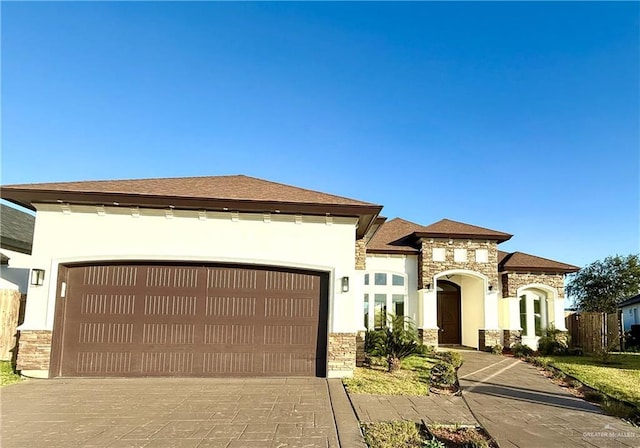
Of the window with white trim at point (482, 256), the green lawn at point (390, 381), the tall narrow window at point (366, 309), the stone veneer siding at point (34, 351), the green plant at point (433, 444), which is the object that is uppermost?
the window with white trim at point (482, 256)

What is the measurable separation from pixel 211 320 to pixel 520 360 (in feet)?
32.4

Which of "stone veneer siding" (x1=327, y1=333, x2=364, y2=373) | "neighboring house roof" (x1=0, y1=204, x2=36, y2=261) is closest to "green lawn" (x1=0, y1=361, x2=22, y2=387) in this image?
"neighboring house roof" (x1=0, y1=204, x2=36, y2=261)

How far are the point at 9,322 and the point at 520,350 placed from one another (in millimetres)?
15080

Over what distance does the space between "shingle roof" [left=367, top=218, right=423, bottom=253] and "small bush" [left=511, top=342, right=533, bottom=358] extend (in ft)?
15.7

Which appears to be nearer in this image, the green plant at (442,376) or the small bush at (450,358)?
the green plant at (442,376)

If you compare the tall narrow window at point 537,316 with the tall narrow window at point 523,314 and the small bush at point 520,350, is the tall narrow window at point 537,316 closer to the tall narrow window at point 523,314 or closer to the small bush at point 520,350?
the tall narrow window at point 523,314

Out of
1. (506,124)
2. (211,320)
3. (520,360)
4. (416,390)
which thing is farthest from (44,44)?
(520,360)

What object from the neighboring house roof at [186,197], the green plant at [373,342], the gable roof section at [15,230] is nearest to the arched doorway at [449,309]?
the green plant at [373,342]

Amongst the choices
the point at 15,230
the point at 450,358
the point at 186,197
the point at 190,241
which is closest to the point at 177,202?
the point at 186,197

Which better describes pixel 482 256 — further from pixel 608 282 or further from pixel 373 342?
pixel 608 282

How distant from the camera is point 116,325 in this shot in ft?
27.8

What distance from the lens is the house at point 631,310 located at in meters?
25.9

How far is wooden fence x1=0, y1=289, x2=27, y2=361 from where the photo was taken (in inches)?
354

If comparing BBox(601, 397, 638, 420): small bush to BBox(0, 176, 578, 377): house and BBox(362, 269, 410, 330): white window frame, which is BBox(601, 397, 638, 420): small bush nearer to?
BBox(0, 176, 578, 377): house
